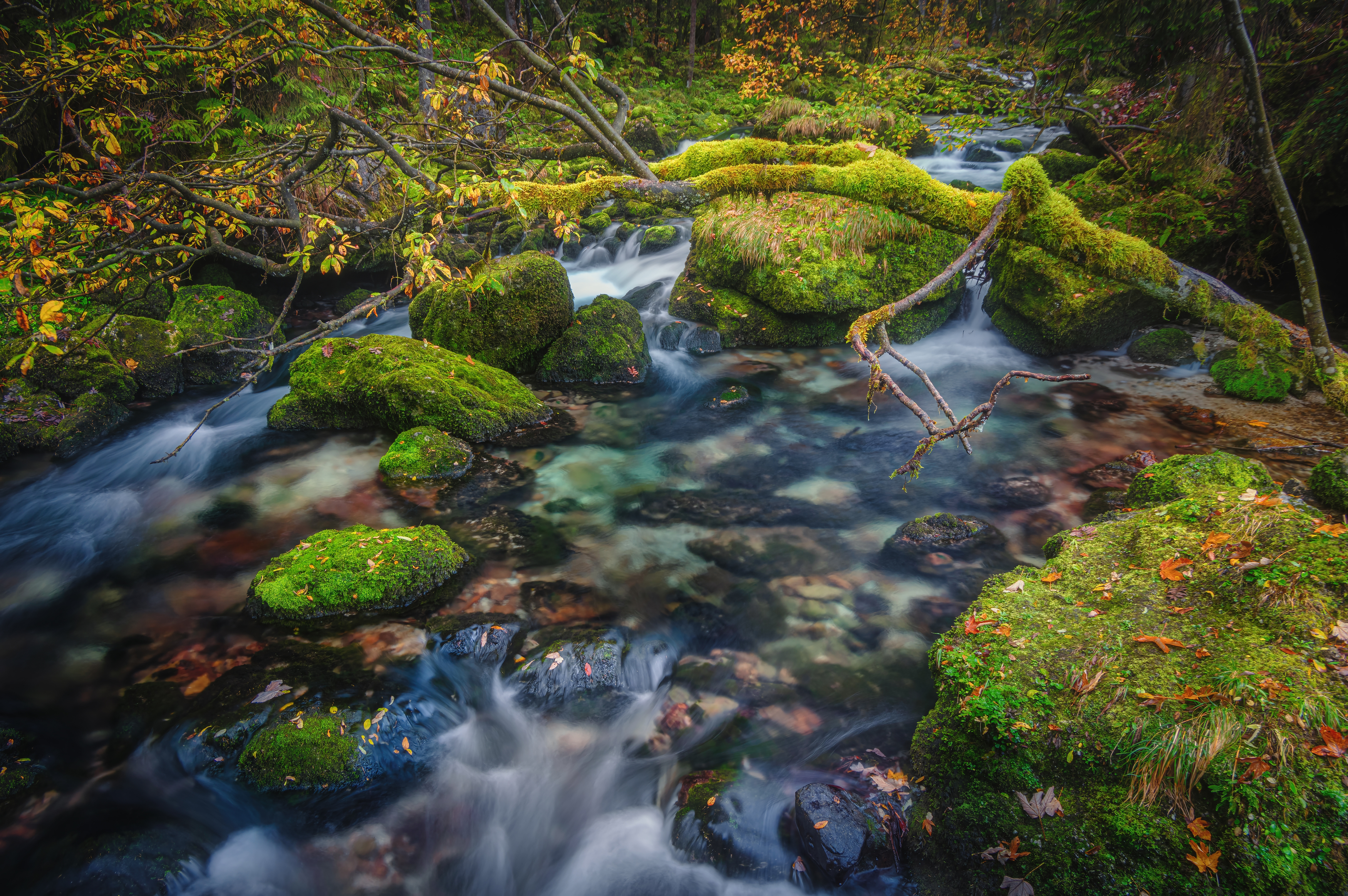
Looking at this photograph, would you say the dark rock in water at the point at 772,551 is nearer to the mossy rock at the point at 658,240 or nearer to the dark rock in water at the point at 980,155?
the mossy rock at the point at 658,240

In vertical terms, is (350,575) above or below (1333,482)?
below

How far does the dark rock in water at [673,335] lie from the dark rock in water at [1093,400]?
5.72 m

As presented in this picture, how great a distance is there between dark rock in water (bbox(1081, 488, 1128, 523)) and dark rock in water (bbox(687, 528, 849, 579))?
2.27 m

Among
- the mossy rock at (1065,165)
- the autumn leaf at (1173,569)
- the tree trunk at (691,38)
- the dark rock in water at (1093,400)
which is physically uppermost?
the tree trunk at (691,38)

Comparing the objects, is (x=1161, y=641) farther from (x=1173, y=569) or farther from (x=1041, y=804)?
(x=1041, y=804)

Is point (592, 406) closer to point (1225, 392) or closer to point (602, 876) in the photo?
point (602, 876)

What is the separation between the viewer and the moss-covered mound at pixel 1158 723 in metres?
2.21

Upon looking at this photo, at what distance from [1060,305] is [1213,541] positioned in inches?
253

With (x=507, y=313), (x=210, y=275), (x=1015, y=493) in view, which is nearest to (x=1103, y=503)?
(x=1015, y=493)

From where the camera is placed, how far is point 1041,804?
264 centimetres

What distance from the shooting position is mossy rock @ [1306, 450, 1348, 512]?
4.59 meters

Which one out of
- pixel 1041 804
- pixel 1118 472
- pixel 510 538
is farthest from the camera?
pixel 1118 472

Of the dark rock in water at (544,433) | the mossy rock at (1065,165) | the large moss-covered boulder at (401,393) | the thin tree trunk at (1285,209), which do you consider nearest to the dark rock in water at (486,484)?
the dark rock in water at (544,433)

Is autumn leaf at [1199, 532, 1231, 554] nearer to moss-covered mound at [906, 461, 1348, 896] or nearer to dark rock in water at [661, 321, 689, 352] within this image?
moss-covered mound at [906, 461, 1348, 896]
